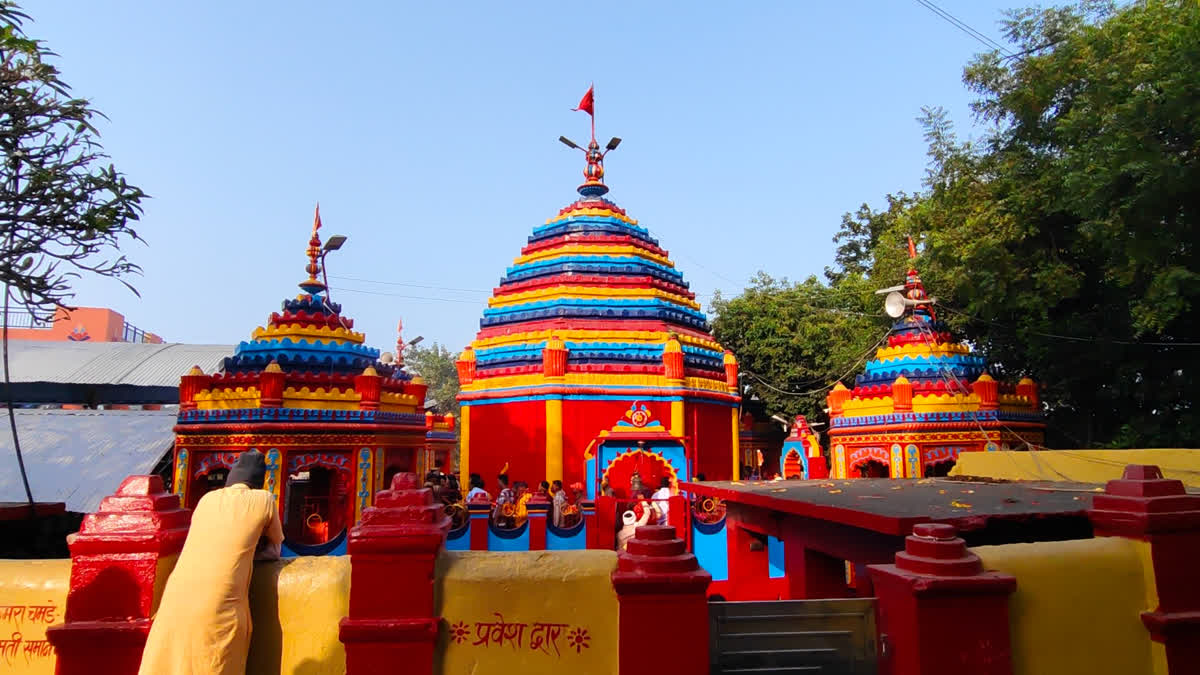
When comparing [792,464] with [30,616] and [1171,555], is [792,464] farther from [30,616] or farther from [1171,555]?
[30,616]

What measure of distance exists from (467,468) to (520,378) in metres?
2.84

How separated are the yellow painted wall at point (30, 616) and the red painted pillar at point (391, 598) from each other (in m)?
1.75

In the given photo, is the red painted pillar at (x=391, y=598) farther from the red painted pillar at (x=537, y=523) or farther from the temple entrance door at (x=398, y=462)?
the temple entrance door at (x=398, y=462)

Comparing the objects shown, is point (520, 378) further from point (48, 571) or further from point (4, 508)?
point (48, 571)

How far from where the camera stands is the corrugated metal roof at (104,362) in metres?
26.6

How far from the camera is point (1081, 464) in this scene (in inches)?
389

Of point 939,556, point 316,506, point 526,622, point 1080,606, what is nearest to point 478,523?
point 316,506

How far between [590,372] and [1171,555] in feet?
46.9

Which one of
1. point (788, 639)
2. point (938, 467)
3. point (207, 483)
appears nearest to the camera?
point (788, 639)

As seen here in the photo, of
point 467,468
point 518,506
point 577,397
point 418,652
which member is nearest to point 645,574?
point 418,652

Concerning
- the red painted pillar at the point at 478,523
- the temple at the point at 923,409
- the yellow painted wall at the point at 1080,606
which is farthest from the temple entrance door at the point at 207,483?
the temple at the point at 923,409

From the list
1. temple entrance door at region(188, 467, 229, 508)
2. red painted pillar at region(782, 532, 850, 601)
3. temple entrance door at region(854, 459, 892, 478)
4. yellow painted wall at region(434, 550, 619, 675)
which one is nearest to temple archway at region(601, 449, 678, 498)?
temple entrance door at region(854, 459, 892, 478)

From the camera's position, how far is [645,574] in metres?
3.79

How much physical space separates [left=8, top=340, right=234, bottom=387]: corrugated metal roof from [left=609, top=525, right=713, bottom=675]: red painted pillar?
28.6 m
